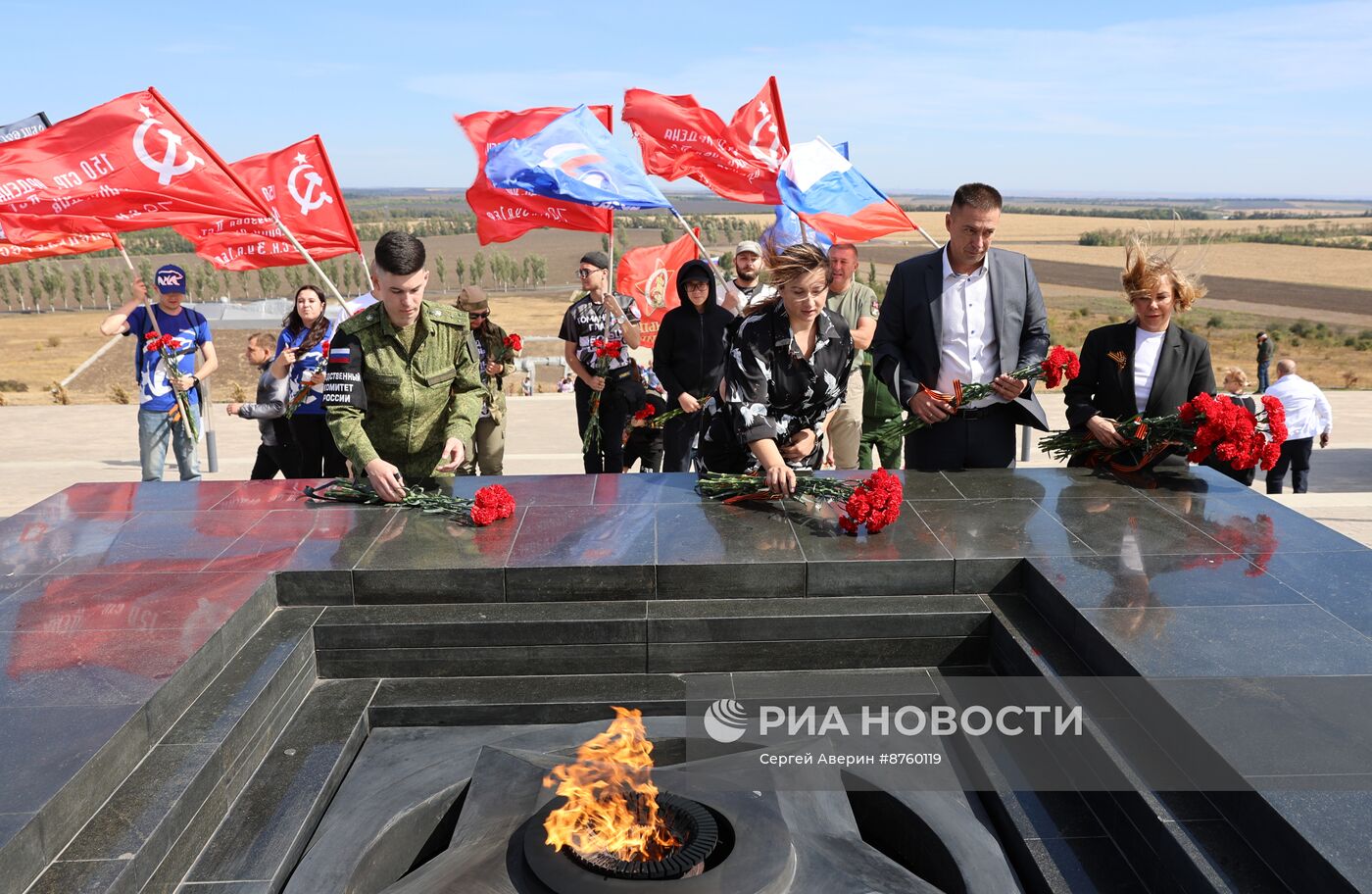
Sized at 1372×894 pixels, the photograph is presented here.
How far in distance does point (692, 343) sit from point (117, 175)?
12.9 feet

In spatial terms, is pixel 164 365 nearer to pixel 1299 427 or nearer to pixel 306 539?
pixel 306 539

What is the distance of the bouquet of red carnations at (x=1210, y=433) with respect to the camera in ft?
15.2

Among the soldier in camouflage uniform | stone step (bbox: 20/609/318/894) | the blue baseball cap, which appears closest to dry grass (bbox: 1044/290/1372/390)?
the soldier in camouflage uniform

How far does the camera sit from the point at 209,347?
7961 millimetres

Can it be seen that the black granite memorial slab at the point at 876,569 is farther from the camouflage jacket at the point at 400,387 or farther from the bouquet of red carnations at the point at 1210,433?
the camouflage jacket at the point at 400,387

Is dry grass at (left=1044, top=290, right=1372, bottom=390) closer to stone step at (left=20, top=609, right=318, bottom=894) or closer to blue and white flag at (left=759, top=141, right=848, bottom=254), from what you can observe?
blue and white flag at (left=759, top=141, right=848, bottom=254)

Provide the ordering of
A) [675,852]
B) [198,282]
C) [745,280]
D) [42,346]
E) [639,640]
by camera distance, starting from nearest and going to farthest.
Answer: [675,852], [639,640], [745,280], [42,346], [198,282]

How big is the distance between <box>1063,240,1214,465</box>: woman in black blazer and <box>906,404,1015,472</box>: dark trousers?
1.19 ft

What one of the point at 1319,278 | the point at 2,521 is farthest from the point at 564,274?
the point at 2,521

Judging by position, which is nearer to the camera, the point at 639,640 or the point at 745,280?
the point at 639,640

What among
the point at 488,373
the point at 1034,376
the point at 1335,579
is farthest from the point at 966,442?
the point at 488,373

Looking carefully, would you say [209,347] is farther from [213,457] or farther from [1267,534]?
[1267,534]

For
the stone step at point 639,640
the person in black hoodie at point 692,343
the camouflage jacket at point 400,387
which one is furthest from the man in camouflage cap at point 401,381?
the person in black hoodie at point 692,343

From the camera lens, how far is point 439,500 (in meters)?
4.65
